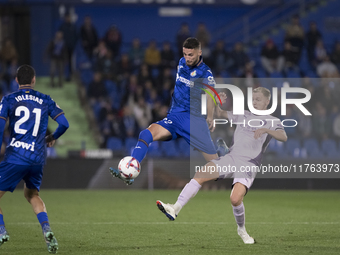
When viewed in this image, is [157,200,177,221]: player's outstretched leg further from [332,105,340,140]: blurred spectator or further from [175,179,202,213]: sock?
[332,105,340,140]: blurred spectator

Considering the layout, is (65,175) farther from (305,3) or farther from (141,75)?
(305,3)

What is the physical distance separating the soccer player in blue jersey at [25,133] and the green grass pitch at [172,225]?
82 centimetres

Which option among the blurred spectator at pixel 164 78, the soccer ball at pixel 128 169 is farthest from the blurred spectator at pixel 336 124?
the soccer ball at pixel 128 169

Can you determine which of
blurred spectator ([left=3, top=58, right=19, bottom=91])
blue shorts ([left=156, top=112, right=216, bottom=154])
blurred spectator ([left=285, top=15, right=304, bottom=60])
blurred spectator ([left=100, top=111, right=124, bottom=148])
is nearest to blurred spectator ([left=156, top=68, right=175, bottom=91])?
blurred spectator ([left=100, top=111, right=124, bottom=148])

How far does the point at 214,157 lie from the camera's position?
23.4 ft

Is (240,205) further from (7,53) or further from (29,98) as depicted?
(7,53)

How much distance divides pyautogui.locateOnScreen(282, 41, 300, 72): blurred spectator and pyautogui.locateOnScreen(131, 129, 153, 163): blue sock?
13.9 meters

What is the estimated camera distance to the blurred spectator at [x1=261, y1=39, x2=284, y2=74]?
19.6 metres

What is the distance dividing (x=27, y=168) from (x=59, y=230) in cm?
216


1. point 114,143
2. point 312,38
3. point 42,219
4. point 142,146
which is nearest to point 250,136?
point 142,146

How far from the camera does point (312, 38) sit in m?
20.0

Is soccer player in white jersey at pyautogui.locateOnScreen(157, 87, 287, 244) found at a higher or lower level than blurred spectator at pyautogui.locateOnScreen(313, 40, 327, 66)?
lower

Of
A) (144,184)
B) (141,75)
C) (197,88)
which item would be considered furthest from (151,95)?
(197,88)

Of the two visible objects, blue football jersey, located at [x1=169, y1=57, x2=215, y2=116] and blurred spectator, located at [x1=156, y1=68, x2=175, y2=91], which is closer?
blue football jersey, located at [x1=169, y1=57, x2=215, y2=116]
